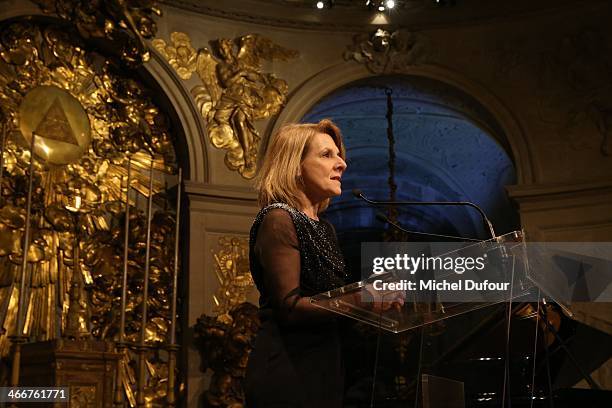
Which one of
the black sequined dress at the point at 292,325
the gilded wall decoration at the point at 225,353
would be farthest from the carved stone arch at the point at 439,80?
the black sequined dress at the point at 292,325

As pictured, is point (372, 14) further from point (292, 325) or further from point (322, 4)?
point (292, 325)

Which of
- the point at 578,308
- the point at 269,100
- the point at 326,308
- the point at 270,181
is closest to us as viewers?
the point at 326,308

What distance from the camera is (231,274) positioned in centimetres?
847

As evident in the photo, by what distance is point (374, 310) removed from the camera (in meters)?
2.52

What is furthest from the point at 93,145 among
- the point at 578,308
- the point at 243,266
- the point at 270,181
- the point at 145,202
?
the point at 270,181

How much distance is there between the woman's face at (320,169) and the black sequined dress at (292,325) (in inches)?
5.9

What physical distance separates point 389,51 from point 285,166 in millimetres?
6781

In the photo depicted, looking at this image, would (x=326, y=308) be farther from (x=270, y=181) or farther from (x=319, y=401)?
(x=270, y=181)

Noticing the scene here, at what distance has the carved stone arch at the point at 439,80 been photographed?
9039 millimetres

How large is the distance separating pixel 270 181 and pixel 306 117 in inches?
269

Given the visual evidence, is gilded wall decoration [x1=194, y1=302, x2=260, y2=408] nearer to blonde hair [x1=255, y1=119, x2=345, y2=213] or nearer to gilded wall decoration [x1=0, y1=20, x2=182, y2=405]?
gilded wall decoration [x1=0, y1=20, x2=182, y2=405]

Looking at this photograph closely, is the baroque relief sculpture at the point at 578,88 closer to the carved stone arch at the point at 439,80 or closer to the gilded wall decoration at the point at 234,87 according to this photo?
the carved stone arch at the point at 439,80

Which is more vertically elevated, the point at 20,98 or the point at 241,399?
the point at 20,98

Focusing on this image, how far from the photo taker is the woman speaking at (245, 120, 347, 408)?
255 centimetres
